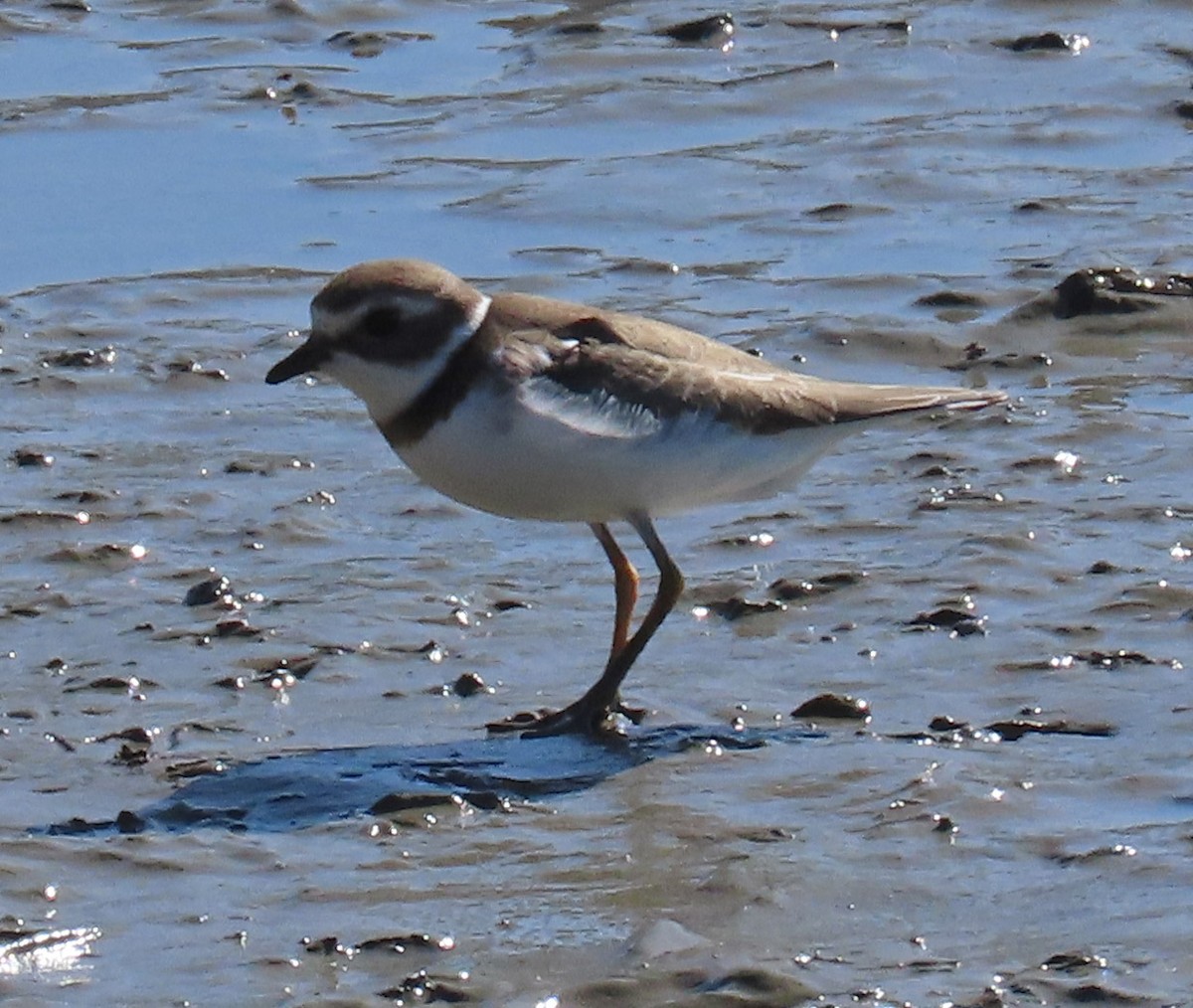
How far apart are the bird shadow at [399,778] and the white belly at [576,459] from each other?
0.51 m

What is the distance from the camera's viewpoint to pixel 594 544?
696 cm

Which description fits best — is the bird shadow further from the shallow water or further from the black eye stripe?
the black eye stripe

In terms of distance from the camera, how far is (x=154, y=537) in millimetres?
6934

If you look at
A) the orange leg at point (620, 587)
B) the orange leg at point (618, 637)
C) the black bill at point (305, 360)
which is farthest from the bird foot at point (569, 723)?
the black bill at point (305, 360)

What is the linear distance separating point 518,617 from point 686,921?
5.84ft

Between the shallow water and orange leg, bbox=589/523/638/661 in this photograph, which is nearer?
the shallow water

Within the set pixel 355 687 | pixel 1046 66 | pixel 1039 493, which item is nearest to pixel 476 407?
pixel 355 687

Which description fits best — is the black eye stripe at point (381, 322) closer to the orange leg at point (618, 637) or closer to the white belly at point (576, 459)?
the white belly at point (576, 459)

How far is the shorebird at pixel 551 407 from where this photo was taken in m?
5.70

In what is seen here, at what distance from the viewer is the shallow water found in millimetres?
4754

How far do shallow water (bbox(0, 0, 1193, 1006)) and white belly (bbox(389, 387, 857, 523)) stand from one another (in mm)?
433

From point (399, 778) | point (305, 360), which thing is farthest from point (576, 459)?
point (399, 778)

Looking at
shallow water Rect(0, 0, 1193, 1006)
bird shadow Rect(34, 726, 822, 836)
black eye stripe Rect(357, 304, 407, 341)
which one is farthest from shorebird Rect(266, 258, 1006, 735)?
shallow water Rect(0, 0, 1193, 1006)

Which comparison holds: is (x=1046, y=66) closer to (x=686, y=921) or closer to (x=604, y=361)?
(x=604, y=361)
